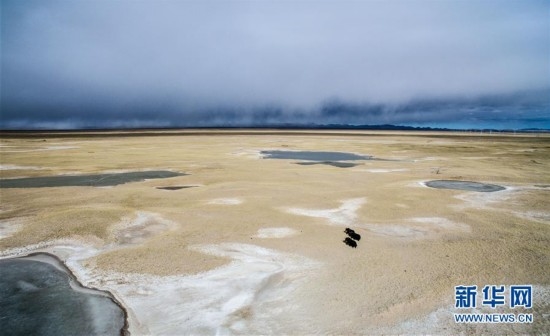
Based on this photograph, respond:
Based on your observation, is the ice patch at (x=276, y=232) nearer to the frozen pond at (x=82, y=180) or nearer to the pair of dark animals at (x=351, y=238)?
the pair of dark animals at (x=351, y=238)

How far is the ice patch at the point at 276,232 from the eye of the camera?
10758 millimetres

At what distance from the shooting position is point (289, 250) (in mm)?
9617

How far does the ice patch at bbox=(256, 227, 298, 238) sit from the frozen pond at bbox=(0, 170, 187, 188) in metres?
11.2

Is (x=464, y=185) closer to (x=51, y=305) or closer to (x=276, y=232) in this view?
(x=276, y=232)

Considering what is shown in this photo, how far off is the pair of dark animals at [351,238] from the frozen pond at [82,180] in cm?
1325

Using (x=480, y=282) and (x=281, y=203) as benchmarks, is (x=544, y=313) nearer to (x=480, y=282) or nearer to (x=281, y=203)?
(x=480, y=282)

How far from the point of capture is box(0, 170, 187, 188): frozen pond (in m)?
18.8

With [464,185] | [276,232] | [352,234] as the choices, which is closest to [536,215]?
[464,185]

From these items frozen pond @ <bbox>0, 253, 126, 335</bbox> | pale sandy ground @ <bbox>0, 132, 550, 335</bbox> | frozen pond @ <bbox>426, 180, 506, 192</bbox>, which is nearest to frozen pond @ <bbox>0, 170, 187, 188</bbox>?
pale sandy ground @ <bbox>0, 132, 550, 335</bbox>

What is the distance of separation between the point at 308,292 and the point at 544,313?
4.33 m

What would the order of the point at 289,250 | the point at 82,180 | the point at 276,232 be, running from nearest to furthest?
the point at 289,250, the point at 276,232, the point at 82,180

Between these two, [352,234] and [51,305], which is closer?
[51,305]

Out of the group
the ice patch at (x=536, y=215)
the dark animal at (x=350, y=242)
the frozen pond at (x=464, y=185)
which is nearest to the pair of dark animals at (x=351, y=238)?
the dark animal at (x=350, y=242)

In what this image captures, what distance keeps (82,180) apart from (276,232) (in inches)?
559
